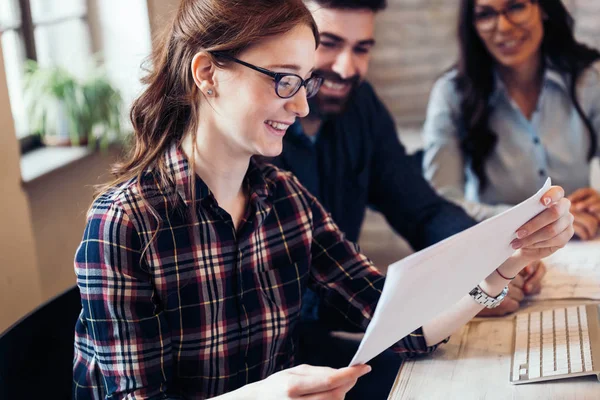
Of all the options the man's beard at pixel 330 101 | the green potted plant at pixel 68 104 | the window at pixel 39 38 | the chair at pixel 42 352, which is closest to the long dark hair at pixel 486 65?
the man's beard at pixel 330 101

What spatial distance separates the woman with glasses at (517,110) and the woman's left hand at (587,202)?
327mm

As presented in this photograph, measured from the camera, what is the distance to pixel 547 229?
3.58ft

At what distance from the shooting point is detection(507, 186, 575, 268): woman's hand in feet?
3.43

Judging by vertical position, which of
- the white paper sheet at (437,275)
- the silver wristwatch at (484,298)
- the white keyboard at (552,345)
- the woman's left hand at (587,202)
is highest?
the white paper sheet at (437,275)

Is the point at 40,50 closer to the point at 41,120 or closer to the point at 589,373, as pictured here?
the point at 41,120

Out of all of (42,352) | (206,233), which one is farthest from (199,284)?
(42,352)

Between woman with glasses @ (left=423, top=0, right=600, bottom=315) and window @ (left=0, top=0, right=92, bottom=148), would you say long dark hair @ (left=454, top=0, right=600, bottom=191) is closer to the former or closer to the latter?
woman with glasses @ (left=423, top=0, right=600, bottom=315)

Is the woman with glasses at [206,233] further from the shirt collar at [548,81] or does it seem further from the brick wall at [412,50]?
the brick wall at [412,50]

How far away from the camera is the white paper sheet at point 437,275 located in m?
0.89

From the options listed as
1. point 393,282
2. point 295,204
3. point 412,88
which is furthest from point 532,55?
point 393,282

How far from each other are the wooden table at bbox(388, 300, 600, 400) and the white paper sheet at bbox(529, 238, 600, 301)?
0.16 meters

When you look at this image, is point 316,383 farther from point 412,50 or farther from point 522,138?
point 412,50

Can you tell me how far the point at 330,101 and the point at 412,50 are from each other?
4.42ft

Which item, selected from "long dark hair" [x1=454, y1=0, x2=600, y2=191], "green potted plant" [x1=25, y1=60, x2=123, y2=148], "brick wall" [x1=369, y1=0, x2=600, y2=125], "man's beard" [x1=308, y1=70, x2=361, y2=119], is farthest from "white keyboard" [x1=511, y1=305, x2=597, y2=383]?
"brick wall" [x1=369, y1=0, x2=600, y2=125]
